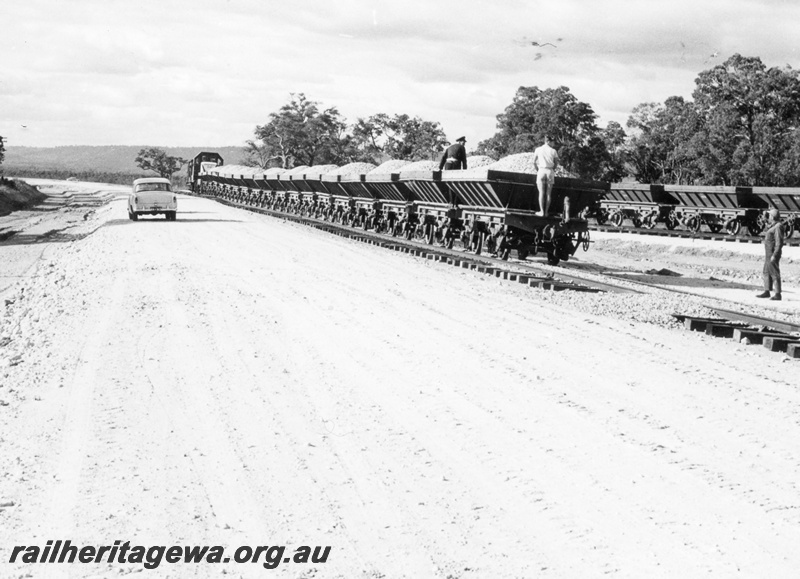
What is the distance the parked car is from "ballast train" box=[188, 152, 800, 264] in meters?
5.64

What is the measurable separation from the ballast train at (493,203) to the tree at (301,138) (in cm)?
3904

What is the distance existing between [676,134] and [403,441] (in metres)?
48.7

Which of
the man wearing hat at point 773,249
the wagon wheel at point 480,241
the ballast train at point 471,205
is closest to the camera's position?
the man wearing hat at point 773,249

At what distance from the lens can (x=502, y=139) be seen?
5916cm

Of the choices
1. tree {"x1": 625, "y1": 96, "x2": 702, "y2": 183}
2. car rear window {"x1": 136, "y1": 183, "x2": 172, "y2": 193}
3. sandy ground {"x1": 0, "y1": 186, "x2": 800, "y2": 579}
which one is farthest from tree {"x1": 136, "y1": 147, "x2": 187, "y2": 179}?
sandy ground {"x1": 0, "y1": 186, "x2": 800, "y2": 579}

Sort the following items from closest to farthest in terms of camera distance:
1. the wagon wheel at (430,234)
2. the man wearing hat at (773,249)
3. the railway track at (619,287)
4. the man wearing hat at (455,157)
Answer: the railway track at (619,287) → the man wearing hat at (773,249) → the man wearing hat at (455,157) → the wagon wheel at (430,234)

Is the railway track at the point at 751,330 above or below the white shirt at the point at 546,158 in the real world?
below

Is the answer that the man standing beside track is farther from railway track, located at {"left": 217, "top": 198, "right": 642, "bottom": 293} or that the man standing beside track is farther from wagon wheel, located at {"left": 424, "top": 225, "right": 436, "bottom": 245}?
wagon wheel, located at {"left": 424, "top": 225, "right": 436, "bottom": 245}

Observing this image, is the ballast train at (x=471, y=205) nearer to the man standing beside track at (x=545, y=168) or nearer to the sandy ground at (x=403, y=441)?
the man standing beside track at (x=545, y=168)

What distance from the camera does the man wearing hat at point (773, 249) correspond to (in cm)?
1557

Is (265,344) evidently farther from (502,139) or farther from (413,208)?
(502,139)

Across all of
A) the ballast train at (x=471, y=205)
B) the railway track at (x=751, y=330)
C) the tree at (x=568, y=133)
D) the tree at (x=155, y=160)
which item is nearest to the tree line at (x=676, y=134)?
the tree at (x=568, y=133)

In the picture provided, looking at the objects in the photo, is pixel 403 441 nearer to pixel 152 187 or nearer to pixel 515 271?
pixel 515 271

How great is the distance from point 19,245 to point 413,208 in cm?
1372
